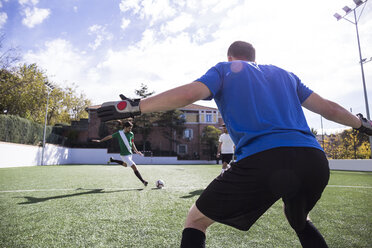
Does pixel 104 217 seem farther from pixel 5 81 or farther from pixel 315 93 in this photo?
pixel 5 81

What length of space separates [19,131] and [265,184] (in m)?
23.6

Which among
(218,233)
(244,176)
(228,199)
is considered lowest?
(218,233)

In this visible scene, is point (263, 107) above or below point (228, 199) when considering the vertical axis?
above

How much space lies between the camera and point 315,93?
1726 millimetres

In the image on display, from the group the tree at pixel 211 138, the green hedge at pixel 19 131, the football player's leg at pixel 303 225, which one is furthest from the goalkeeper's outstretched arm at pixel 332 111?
the tree at pixel 211 138

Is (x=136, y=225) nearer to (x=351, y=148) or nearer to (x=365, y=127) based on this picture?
(x=365, y=127)

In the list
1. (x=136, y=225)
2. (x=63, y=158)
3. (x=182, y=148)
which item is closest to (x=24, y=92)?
(x=63, y=158)

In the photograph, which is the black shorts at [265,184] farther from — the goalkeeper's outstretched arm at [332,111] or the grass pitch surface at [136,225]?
the grass pitch surface at [136,225]

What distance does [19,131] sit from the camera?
63.3ft

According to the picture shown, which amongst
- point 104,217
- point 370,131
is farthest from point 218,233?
point 370,131

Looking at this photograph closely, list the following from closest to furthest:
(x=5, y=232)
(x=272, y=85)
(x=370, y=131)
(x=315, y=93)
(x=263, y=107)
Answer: (x=263, y=107) → (x=272, y=85) → (x=315, y=93) → (x=370, y=131) → (x=5, y=232)

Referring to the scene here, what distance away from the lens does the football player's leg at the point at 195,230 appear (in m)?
1.29

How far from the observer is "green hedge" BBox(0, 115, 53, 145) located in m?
17.5

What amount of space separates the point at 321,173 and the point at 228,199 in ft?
1.85
